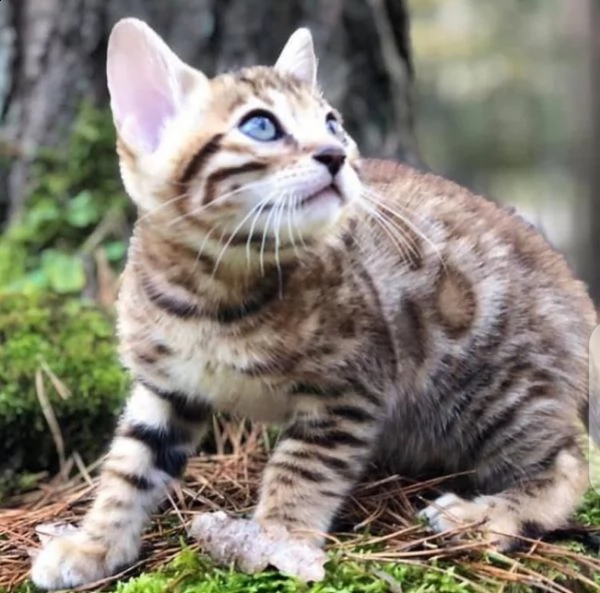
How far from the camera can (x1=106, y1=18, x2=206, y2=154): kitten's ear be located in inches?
102

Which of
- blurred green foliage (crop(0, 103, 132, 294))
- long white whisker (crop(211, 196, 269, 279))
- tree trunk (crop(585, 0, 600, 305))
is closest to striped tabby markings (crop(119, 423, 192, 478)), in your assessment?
long white whisker (crop(211, 196, 269, 279))

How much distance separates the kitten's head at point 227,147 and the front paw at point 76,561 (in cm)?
79

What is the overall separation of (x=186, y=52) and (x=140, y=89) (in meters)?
2.16

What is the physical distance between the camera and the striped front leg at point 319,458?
8.32ft

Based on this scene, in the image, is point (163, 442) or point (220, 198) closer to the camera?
point (220, 198)

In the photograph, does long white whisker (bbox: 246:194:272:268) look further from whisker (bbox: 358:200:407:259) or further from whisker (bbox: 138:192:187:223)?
whisker (bbox: 358:200:407:259)

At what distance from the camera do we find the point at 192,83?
104 inches

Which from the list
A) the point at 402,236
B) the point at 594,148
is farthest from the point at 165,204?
the point at 594,148

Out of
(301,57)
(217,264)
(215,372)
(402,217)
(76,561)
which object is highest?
(301,57)

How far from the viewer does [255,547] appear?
7.56 ft

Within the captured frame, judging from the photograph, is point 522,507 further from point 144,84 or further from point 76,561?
point 144,84

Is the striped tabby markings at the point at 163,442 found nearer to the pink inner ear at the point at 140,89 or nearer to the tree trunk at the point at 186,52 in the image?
the pink inner ear at the point at 140,89

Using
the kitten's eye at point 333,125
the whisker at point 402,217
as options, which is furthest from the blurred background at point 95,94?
the kitten's eye at point 333,125

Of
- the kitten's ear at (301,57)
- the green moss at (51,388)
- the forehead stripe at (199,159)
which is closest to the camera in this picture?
the forehead stripe at (199,159)
